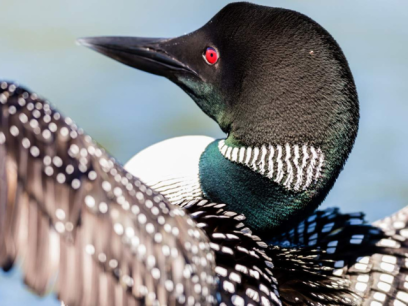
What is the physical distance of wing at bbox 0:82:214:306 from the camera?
152cm

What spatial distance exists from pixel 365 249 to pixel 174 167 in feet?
1.87

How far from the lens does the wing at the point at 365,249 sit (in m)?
1.98

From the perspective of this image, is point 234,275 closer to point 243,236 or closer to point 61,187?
point 243,236

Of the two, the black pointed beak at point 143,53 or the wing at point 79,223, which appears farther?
the black pointed beak at point 143,53

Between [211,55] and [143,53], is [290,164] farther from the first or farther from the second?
[143,53]

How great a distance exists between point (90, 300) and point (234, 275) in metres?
0.37

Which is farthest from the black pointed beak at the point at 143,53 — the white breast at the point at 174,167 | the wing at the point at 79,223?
the wing at the point at 79,223

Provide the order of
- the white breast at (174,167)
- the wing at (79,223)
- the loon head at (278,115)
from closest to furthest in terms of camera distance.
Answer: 1. the wing at (79,223)
2. the loon head at (278,115)
3. the white breast at (174,167)

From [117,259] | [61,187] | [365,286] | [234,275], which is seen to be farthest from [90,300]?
[365,286]

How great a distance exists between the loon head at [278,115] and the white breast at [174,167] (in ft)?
0.18

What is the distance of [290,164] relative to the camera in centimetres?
193

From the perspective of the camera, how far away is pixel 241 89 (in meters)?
2.02

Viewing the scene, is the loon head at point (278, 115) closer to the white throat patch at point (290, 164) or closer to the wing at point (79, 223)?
the white throat patch at point (290, 164)

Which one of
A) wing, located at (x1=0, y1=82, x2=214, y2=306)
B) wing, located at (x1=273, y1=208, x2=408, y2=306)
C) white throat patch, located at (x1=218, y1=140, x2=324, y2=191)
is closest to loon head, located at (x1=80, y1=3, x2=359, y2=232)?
white throat patch, located at (x1=218, y1=140, x2=324, y2=191)
